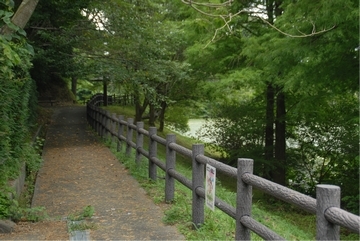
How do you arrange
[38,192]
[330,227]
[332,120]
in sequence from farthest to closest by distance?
1. [332,120]
2. [38,192]
3. [330,227]

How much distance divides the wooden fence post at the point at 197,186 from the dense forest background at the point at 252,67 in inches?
156

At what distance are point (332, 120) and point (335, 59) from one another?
21.5 feet

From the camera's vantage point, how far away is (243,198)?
14.3 ft

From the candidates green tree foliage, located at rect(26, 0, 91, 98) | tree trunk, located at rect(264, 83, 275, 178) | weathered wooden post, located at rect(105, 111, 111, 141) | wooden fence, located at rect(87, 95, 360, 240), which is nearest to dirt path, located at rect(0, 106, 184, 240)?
wooden fence, located at rect(87, 95, 360, 240)

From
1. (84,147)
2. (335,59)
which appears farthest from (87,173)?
(335,59)

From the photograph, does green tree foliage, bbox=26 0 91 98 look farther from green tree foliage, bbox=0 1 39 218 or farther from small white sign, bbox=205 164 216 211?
small white sign, bbox=205 164 216 211

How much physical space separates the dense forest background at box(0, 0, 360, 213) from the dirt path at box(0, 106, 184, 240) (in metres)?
1.05

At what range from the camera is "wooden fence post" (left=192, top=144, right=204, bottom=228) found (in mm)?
5648

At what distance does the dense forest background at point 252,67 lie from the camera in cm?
935

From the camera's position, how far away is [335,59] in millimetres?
9383

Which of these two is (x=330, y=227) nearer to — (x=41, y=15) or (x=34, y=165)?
(x=34, y=165)

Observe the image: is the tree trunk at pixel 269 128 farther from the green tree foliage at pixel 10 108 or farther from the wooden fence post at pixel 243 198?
the wooden fence post at pixel 243 198

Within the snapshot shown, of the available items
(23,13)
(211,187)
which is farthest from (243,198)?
(23,13)

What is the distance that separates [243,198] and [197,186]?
144 cm
